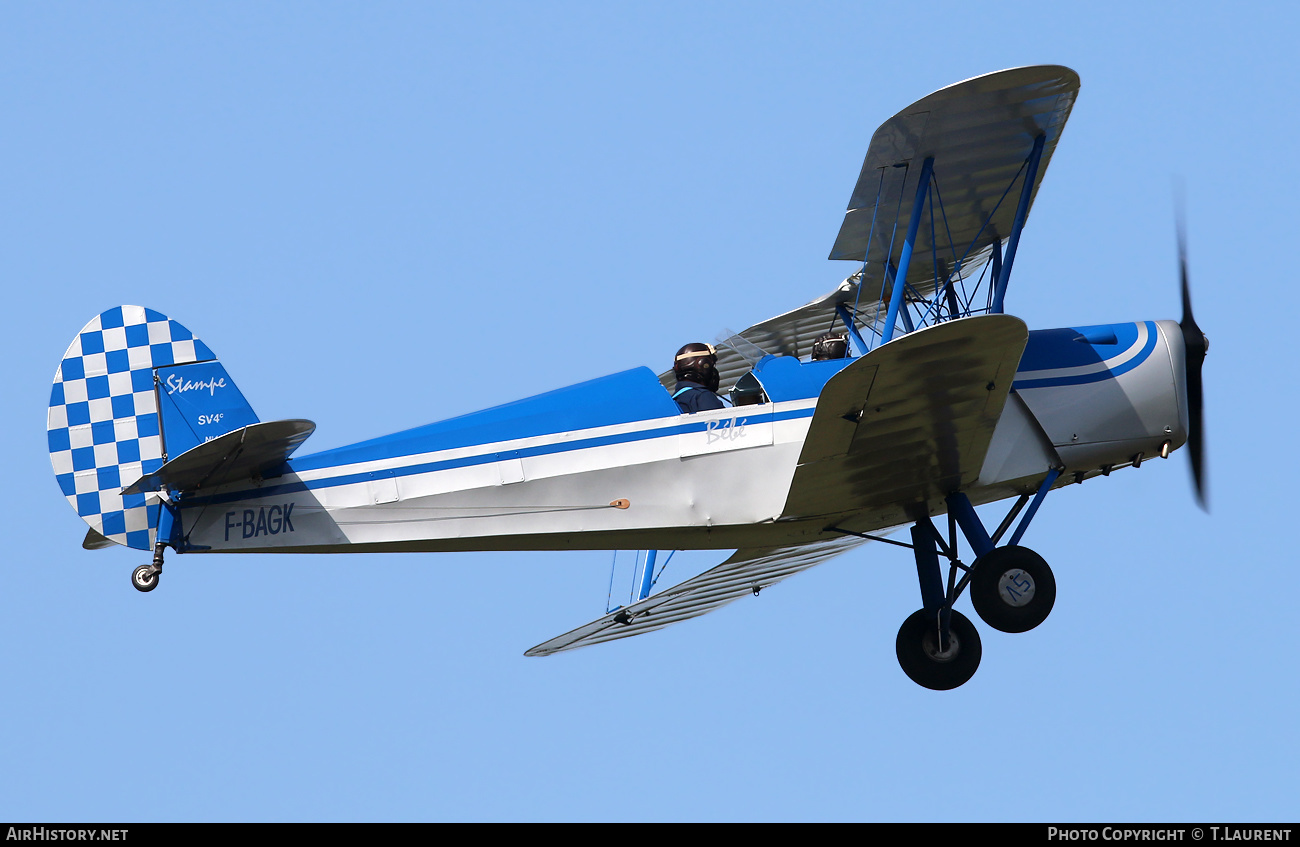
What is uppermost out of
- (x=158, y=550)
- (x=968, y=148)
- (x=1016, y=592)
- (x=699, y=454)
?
(x=968, y=148)

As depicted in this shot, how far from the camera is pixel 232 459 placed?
26.0 ft

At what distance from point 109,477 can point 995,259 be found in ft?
19.4

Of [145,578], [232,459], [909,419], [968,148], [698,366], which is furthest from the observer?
[968,148]

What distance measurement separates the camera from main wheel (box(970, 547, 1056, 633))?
8109 mm

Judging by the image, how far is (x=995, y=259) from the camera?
10.0 meters

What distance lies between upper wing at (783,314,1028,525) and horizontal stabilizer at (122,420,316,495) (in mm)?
2824

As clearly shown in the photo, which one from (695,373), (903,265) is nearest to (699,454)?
(695,373)

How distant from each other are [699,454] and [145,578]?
3.06m

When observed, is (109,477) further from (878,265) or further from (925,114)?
(878,265)

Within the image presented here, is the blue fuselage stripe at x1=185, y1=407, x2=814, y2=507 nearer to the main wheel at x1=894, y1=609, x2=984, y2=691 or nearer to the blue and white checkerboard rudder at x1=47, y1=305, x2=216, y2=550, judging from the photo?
the blue and white checkerboard rudder at x1=47, y1=305, x2=216, y2=550

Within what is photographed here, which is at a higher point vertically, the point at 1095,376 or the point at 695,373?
the point at 695,373

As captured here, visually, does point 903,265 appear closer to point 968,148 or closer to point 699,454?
point 968,148

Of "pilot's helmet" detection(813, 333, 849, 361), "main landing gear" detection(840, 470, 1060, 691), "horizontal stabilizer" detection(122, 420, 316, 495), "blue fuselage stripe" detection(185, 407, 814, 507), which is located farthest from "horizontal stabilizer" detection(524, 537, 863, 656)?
"horizontal stabilizer" detection(122, 420, 316, 495)
